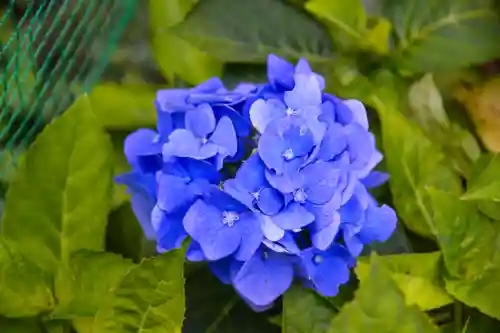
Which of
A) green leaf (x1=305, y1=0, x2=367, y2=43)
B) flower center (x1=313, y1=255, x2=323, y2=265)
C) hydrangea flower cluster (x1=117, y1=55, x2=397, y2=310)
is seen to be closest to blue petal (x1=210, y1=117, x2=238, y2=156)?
hydrangea flower cluster (x1=117, y1=55, x2=397, y2=310)

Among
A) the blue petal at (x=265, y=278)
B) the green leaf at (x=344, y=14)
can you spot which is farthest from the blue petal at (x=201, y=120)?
the green leaf at (x=344, y=14)

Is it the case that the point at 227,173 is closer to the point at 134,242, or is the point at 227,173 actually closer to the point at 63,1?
the point at 134,242

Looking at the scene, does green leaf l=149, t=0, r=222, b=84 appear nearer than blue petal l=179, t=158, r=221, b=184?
No

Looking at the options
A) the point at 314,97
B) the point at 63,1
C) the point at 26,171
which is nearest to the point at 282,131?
the point at 314,97

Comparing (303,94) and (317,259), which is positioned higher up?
(303,94)

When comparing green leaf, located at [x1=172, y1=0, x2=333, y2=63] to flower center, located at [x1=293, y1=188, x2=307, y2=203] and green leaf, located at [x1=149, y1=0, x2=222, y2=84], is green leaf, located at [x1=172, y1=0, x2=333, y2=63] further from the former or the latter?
flower center, located at [x1=293, y1=188, x2=307, y2=203]

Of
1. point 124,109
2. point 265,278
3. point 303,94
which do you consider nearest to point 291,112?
point 303,94

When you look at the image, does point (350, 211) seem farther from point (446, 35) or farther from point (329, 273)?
point (446, 35)
